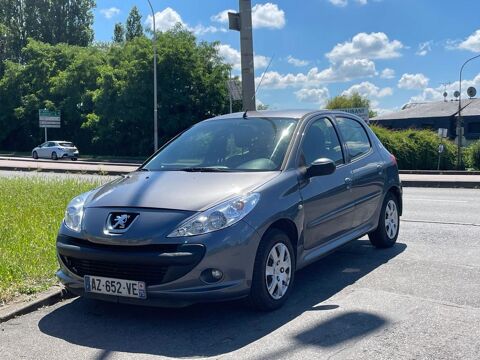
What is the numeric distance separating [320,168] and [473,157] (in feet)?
113

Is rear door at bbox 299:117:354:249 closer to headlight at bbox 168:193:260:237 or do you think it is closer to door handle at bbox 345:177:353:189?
door handle at bbox 345:177:353:189

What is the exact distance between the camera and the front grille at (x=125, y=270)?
4.23 m

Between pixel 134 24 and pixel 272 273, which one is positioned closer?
pixel 272 273

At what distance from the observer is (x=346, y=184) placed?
5918 millimetres

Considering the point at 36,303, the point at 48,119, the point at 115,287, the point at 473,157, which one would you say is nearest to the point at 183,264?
the point at 115,287

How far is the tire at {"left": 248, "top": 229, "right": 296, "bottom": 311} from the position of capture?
4508 mm

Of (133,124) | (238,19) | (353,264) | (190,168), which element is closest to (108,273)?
(190,168)

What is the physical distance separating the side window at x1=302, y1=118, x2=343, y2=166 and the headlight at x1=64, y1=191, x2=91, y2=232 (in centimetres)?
209

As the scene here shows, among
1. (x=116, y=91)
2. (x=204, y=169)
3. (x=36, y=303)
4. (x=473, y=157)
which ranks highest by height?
(x=116, y=91)

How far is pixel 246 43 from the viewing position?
11805 mm

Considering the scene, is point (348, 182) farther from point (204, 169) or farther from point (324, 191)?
point (204, 169)

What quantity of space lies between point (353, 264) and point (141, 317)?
8.86 feet

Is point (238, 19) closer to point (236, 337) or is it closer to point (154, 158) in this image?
point (154, 158)

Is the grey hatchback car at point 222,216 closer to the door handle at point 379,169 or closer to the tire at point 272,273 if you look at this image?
the tire at point 272,273
